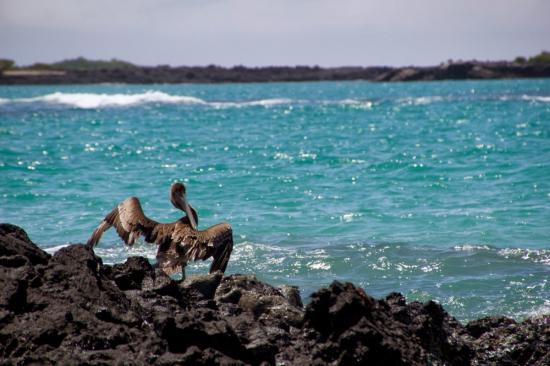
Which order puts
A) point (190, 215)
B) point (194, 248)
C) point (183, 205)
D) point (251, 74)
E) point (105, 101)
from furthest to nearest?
point (251, 74) < point (105, 101) < point (183, 205) < point (190, 215) < point (194, 248)

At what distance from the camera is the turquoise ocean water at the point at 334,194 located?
409 inches

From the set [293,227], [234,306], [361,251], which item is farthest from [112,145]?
[234,306]

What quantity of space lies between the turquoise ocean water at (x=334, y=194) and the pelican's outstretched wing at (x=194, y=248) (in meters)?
1.72

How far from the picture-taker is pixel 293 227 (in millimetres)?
13391

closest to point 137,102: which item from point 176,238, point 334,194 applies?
point 334,194

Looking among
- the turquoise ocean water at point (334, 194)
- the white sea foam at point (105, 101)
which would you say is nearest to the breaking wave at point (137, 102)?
the white sea foam at point (105, 101)

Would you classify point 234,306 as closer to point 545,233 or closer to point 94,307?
point 94,307

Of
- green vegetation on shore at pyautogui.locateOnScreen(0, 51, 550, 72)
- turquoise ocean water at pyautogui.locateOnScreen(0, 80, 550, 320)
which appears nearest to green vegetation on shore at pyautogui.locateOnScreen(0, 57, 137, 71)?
green vegetation on shore at pyautogui.locateOnScreen(0, 51, 550, 72)

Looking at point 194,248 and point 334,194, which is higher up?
point 194,248

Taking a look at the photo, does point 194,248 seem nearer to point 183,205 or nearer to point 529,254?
point 183,205

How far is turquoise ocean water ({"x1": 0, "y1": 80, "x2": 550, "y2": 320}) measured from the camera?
409 inches

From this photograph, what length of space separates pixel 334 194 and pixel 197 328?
1158cm

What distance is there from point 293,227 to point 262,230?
A: 50cm

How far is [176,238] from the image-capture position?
26.0ft
